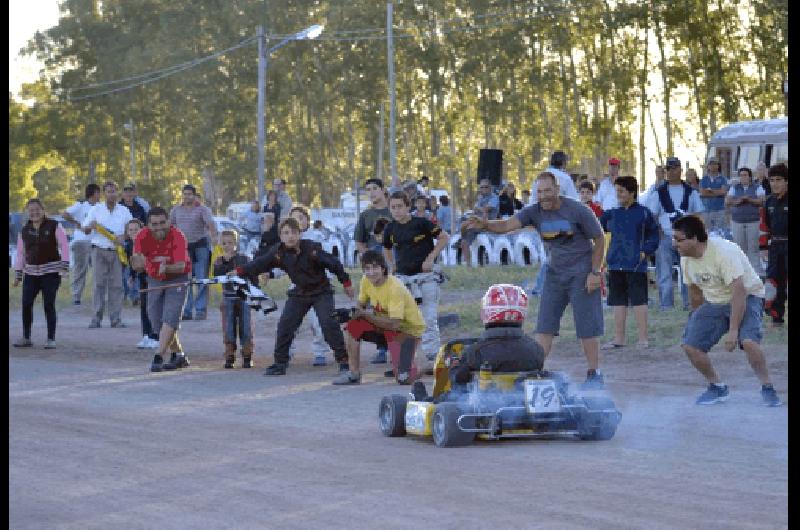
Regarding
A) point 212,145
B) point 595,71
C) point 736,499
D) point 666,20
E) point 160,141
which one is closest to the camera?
point 736,499

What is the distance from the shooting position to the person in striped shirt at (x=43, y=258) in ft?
68.8

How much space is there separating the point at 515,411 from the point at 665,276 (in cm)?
1031

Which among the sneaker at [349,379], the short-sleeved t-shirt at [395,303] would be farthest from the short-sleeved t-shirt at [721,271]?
the sneaker at [349,379]

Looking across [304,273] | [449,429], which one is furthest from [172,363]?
[449,429]

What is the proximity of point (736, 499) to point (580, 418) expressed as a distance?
8.19 ft

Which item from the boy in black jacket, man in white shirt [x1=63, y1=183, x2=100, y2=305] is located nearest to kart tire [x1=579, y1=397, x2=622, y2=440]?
the boy in black jacket

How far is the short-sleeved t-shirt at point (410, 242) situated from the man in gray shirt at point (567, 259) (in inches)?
88.9

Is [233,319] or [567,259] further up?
[567,259]

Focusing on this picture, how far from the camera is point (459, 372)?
11570 millimetres

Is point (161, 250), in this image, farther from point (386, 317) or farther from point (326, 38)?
point (326, 38)

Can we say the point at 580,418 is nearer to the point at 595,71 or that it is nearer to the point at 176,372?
the point at 176,372

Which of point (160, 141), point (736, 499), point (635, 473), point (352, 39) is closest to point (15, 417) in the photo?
point (635, 473)

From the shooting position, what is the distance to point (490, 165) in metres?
28.8

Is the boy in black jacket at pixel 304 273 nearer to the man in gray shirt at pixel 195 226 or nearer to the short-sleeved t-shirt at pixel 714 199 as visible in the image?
the man in gray shirt at pixel 195 226
